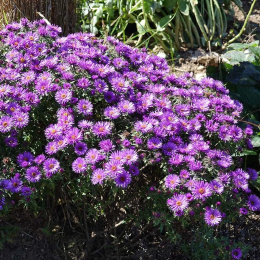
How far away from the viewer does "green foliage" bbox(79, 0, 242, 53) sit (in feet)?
12.9

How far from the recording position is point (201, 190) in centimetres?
161

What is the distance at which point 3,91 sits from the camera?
1817 mm

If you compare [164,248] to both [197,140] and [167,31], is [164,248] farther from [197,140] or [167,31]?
[167,31]

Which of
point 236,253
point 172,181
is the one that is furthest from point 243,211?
point 172,181

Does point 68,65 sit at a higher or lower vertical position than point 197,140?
higher

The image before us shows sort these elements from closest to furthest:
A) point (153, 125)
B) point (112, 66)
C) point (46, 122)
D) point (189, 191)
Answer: point (189, 191)
point (153, 125)
point (46, 122)
point (112, 66)

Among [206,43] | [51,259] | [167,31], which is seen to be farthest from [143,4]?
[51,259]

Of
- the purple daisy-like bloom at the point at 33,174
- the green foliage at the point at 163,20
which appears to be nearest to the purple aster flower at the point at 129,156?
the purple daisy-like bloom at the point at 33,174

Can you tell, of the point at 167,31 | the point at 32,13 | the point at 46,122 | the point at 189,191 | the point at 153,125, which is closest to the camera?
the point at 189,191

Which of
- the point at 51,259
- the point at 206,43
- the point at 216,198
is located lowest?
the point at 51,259

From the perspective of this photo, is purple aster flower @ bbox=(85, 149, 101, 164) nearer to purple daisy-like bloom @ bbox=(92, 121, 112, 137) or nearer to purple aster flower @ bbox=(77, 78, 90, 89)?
purple daisy-like bloom @ bbox=(92, 121, 112, 137)

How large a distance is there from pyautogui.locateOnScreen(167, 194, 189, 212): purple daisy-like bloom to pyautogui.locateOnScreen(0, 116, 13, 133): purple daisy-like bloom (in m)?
0.68

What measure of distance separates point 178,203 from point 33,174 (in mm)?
561

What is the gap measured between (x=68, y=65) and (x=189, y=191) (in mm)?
796
